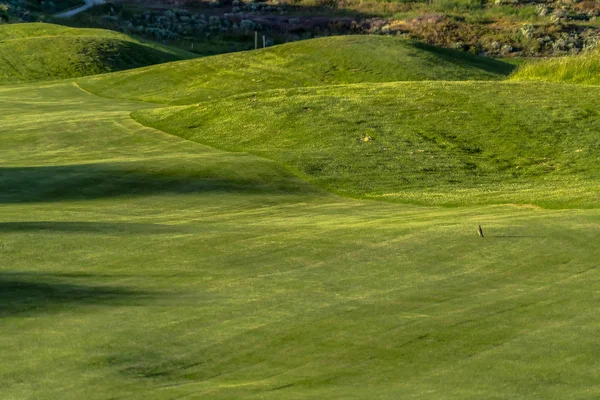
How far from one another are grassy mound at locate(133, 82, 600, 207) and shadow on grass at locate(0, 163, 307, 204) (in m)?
1.46

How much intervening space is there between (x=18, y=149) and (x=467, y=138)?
12.8 meters

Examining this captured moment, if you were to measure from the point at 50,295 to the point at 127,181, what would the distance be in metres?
11.8

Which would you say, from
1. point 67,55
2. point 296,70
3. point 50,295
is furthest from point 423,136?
point 67,55

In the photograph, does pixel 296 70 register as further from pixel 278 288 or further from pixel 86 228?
pixel 278 288

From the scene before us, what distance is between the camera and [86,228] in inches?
582

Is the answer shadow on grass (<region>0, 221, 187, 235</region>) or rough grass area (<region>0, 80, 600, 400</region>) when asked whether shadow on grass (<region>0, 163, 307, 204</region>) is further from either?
shadow on grass (<region>0, 221, 187, 235</region>)

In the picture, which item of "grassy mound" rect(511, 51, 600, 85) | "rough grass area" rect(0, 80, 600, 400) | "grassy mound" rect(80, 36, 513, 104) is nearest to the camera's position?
"rough grass area" rect(0, 80, 600, 400)

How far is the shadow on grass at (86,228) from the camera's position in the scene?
14430mm

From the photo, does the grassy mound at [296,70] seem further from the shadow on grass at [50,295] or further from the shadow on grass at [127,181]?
the shadow on grass at [50,295]

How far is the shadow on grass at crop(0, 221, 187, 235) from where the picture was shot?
47.3 ft

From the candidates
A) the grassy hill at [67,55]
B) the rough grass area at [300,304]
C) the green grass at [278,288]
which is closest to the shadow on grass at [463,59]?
the grassy hill at [67,55]

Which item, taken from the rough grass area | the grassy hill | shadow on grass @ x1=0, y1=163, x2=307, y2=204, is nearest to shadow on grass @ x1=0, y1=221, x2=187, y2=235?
the rough grass area

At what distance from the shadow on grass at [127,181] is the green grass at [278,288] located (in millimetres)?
82

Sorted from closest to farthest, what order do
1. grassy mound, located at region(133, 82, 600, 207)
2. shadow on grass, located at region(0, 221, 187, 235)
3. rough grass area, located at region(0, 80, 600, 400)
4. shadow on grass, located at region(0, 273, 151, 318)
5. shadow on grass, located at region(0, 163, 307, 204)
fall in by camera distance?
1. rough grass area, located at region(0, 80, 600, 400)
2. shadow on grass, located at region(0, 273, 151, 318)
3. shadow on grass, located at region(0, 221, 187, 235)
4. shadow on grass, located at region(0, 163, 307, 204)
5. grassy mound, located at region(133, 82, 600, 207)
